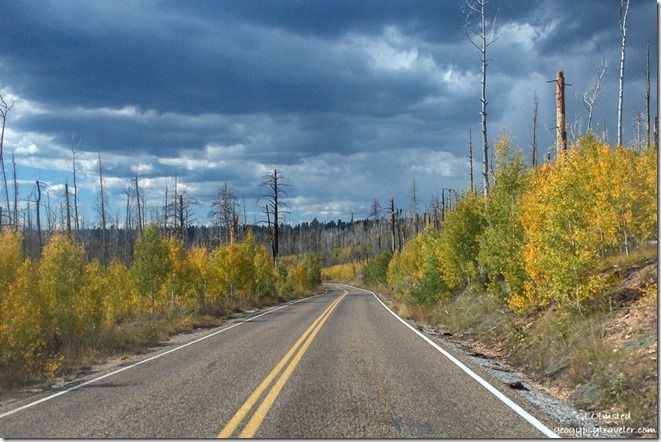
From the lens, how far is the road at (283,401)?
18.8 feet

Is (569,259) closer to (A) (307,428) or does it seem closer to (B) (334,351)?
(B) (334,351)

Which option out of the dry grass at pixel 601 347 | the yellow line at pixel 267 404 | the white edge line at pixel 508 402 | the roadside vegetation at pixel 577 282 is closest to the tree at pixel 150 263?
the roadside vegetation at pixel 577 282

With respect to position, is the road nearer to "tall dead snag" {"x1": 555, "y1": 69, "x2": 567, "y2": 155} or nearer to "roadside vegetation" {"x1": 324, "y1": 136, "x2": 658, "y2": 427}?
"roadside vegetation" {"x1": 324, "y1": 136, "x2": 658, "y2": 427}

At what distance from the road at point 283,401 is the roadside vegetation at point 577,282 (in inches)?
71.7

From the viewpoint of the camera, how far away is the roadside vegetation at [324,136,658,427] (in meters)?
7.74

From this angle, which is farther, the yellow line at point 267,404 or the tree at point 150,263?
the tree at point 150,263

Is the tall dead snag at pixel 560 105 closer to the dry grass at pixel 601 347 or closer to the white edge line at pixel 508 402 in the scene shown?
the dry grass at pixel 601 347

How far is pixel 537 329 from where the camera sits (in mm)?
11938

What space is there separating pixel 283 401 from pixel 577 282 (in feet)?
24.6

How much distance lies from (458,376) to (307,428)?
158 inches

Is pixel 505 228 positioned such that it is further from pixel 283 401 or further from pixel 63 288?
pixel 63 288

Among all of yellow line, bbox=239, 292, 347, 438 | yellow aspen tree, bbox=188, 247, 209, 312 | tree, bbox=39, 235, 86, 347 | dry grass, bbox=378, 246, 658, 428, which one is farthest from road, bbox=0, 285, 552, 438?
yellow aspen tree, bbox=188, 247, 209, 312

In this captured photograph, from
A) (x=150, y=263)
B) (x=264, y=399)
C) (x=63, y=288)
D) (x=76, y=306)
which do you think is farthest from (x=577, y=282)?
(x=150, y=263)

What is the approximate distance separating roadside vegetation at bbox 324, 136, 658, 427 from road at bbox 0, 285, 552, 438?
5.98 ft
